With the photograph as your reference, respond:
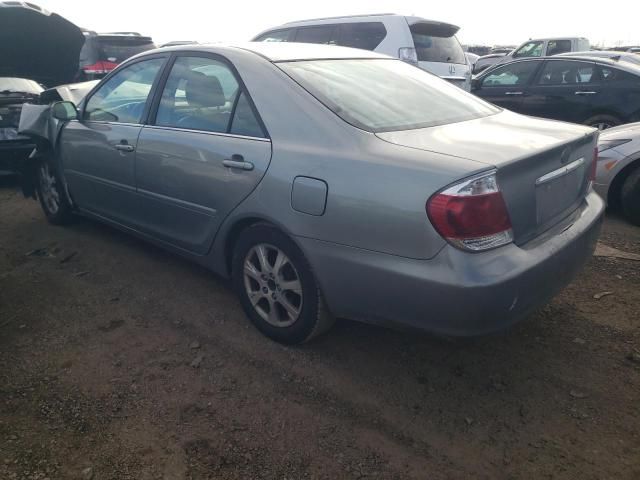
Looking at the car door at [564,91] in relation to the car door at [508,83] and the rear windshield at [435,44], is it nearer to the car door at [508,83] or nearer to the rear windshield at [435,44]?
the car door at [508,83]

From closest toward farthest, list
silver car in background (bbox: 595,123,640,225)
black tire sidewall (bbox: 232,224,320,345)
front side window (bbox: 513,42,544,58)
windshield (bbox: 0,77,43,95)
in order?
black tire sidewall (bbox: 232,224,320,345) < silver car in background (bbox: 595,123,640,225) < windshield (bbox: 0,77,43,95) < front side window (bbox: 513,42,544,58)

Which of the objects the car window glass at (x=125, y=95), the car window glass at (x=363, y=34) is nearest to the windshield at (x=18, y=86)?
the car window glass at (x=125, y=95)

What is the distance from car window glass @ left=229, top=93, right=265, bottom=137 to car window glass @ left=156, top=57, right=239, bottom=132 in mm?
64

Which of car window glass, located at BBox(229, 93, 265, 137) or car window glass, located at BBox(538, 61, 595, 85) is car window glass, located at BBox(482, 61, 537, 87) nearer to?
car window glass, located at BBox(538, 61, 595, 85)

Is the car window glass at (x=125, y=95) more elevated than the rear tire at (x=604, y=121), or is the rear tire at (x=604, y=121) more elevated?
the car window glass at (x=125, y=95)

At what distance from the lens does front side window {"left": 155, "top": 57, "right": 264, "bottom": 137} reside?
3.01 metres

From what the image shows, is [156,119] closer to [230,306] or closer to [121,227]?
[121,227]

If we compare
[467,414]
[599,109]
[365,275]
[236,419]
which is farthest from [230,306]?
[599,109]

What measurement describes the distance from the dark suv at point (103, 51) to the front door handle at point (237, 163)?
30.1 ft

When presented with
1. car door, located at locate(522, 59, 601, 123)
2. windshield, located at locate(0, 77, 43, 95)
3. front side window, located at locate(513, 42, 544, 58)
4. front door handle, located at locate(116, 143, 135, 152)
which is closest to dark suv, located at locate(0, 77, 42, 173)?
windshield, located at locate(0, 77, 43, 95)

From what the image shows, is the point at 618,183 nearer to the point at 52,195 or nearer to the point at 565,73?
the point at 565,73

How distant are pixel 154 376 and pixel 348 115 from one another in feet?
5.53

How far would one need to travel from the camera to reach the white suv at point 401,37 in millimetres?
7430

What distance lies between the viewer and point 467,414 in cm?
245
